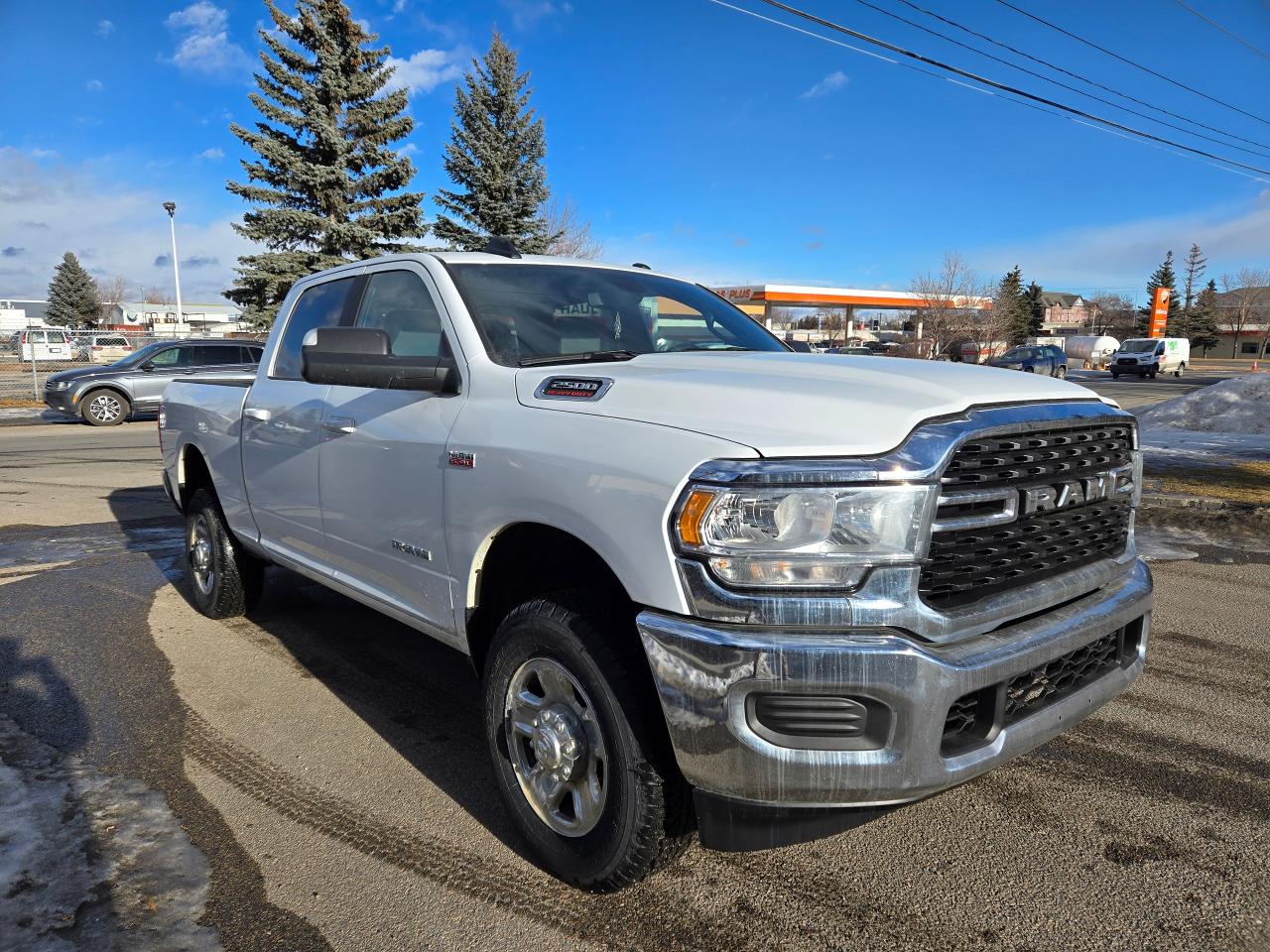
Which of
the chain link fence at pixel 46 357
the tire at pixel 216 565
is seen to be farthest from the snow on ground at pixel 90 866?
the chain link fence at pixel 46 357

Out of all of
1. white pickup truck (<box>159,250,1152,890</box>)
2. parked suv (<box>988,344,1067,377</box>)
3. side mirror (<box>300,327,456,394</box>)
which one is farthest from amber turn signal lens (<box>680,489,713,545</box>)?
parked suv (<box>988,344,1067,377</box>)

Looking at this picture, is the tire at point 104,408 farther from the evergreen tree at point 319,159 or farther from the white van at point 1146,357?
the white van at point 1146,357

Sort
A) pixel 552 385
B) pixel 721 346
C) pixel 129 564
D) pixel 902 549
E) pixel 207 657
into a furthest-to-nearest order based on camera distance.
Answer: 1. pixel 129 564
2. pixel 207 657
3. pixel 721 346
4. pixel 552 385
5. pixel 902 549

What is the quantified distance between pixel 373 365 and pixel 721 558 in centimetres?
158

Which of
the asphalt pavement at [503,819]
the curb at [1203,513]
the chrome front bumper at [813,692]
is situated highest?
the chrome front bumper at [813,692]

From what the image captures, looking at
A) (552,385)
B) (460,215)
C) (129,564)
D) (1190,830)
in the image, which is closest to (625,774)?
(552,385)

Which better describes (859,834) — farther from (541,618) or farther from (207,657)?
(207,657)

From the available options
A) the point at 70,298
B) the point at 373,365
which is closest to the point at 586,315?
the point at 373,365

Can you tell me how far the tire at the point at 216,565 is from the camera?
498 cm

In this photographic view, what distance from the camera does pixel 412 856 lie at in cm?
269

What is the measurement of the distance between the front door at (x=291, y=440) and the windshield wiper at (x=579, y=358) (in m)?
1.24

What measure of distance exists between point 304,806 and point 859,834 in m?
1.94

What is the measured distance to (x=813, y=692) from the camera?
1939 mm

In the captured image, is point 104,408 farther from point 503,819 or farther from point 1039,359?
point 1039,359
